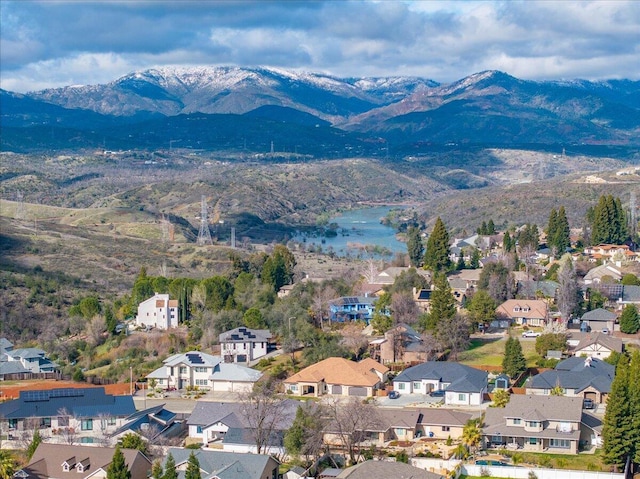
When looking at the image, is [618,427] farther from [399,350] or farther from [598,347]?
[399,350]

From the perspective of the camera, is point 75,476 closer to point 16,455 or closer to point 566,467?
point 16,455

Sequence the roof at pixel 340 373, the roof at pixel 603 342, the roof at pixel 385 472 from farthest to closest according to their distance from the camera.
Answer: the roof at pixel 603 342 → the roof at pixel 340 373 → the roof at pixel 385 472

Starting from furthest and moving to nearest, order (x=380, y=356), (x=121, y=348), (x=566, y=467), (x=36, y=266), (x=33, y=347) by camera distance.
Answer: (x=36, y=266)
(x=33, y=347)
(x=121, y=348)
(x=380, y=356)
(x=566, y=467)

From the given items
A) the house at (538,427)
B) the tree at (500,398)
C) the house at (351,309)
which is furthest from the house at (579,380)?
the house at (351,309)

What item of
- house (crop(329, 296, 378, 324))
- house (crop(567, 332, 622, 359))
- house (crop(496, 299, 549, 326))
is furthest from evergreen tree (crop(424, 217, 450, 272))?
house (crop(567, 332, 622, 359))

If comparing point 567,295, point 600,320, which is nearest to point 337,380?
point 600,320

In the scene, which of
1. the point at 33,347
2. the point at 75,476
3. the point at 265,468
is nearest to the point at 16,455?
the point at 75,476

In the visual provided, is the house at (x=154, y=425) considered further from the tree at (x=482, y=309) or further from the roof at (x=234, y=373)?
the tree at (x=482, y=309)
